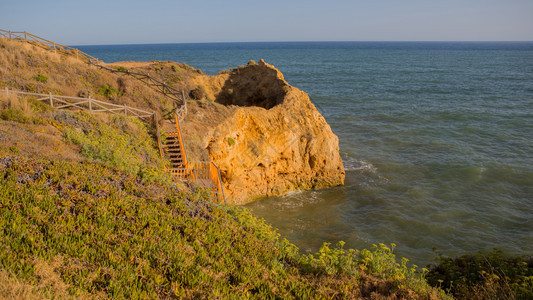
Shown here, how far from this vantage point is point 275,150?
68.7 feet

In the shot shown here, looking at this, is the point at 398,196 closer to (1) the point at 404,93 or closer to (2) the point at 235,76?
(2) the point at 235,76

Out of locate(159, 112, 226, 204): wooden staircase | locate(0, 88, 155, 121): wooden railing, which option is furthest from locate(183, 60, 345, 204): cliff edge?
locate(0, 88, 155, 121): wooden railing

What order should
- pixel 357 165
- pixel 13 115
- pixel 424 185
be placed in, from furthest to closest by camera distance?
1. pixel 357 165
2. pixel 424 185
3. pixel 13 115

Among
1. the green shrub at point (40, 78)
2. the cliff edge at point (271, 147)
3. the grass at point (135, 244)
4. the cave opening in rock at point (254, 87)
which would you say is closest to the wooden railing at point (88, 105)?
the cliff edge at point (271, 147)

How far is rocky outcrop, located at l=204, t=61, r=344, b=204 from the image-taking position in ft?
63.8

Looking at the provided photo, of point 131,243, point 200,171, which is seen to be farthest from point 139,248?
point 200,171

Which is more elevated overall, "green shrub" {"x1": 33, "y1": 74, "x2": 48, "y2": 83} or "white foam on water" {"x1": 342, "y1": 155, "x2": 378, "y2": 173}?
"green shrub" {"x1": 33, "y1": 74, "x2": 48, "y2": 83}

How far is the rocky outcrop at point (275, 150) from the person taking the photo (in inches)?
766

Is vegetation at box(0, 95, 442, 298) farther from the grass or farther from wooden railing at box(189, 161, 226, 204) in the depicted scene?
wooden railing at box(189, 161, 226, 204)

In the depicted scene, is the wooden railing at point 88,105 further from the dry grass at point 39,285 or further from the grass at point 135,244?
the dry grass at point 39,285

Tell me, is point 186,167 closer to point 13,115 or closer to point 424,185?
point 13,115

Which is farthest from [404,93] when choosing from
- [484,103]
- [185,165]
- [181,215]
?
[181,215]

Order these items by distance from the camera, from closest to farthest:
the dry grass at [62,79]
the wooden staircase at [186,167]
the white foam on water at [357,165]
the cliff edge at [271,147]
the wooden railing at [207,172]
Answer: the wooden staircase at [186,167] → the wooden railing at [207,172] → the cliff edge at [271,147] → the dry grass at [62,79] → the white foam on water at [357,165]

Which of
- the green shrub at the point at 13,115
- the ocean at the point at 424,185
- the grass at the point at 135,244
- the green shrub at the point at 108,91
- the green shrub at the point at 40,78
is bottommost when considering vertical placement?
the ocean at the point at 424,185
